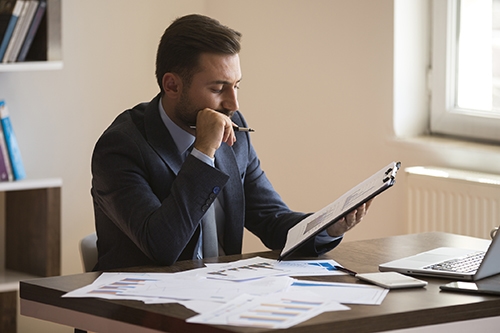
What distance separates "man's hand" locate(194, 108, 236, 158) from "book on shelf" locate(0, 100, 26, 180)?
4.20ft

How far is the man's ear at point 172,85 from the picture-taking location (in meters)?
2.17

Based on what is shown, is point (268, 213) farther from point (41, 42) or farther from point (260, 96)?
point (260, 96)

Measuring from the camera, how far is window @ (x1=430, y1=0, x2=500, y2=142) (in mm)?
3160

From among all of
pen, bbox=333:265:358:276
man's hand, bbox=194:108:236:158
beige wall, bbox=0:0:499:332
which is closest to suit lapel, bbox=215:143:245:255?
man's hand, bbox=194:108:236:158

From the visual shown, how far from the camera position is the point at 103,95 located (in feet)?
12.1

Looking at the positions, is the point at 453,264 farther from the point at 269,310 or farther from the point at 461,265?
the point at 269,310

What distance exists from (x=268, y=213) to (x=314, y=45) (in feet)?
4.75

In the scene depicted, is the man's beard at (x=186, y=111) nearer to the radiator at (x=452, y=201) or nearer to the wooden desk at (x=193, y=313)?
the wooden desk at (x=193, y=313)

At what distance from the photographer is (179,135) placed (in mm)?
2152

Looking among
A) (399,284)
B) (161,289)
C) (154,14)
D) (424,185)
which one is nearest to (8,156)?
(154,14)

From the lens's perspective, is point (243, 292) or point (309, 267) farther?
point (309, 267)

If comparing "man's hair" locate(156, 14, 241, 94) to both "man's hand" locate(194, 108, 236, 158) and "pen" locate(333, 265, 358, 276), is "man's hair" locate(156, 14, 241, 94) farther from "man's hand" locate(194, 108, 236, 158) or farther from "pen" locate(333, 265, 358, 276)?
"pen" locate(333, 265, 358, 276)

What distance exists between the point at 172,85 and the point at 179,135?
0.44 ft

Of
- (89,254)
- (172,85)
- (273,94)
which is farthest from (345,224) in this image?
(273,94)
